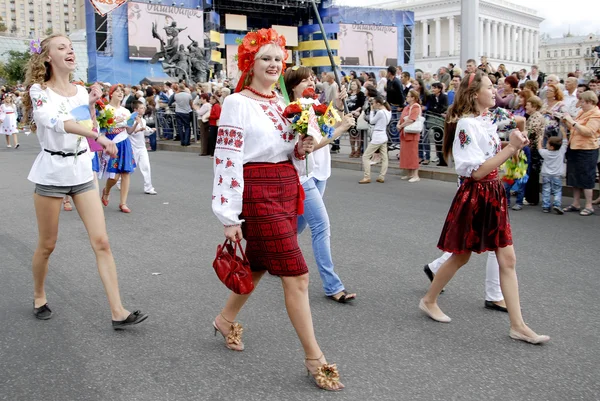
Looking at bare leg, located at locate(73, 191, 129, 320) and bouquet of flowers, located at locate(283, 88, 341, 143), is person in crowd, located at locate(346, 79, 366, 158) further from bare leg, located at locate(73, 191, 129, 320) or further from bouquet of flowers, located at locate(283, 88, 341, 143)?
bouquet of flowers, located at locate(283, 88, 341, 143)

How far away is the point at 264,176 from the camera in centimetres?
340

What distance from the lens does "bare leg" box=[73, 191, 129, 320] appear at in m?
4.27

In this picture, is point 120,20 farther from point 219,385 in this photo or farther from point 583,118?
point 219,385

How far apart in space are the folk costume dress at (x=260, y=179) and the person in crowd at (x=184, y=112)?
57.4 ft

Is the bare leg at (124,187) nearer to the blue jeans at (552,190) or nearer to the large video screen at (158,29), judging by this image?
the blue jeans at (552,190)

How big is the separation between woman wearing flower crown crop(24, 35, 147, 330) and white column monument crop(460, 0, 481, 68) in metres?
11.2

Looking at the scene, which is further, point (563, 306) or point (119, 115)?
point (119, 115)

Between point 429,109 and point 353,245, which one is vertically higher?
point 429,109

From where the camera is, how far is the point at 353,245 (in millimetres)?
6934

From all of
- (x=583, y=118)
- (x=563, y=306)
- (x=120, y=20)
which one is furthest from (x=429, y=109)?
(x=120, y=20)

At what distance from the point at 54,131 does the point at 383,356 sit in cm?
265

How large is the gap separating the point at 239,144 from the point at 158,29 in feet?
153

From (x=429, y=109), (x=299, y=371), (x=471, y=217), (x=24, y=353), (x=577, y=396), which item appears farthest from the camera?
(x=429, y=109)

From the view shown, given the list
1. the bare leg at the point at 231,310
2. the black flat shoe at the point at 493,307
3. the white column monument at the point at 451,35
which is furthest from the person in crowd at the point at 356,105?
the white column monument at the point at 451,35
